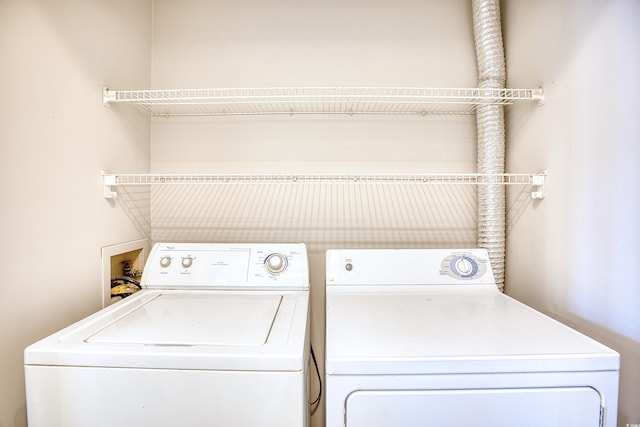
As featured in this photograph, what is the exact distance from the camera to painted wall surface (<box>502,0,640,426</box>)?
872 mm

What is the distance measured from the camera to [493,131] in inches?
53.5

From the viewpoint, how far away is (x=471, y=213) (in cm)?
154

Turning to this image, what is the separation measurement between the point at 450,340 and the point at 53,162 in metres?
1.33

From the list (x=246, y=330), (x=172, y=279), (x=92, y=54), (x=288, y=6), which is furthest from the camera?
(x=288, y=6)

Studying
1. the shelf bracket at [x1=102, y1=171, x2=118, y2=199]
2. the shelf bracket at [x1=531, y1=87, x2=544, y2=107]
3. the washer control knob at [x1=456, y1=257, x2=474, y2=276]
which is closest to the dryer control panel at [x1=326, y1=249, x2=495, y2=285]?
the washer control knob at [x1=456, y1=257, x2=474, y2=276]

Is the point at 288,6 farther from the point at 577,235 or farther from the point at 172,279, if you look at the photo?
the point at 577,235

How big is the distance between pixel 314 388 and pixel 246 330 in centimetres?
89

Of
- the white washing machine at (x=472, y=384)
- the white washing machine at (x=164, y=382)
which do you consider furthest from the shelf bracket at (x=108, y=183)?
the white washing machine at (x=472, y=384)

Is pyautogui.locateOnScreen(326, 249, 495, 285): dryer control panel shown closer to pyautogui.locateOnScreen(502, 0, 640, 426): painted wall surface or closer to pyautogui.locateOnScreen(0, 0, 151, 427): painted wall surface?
pyautogui.locateOnScreen(502, 0, 640, 426): painted wall surface

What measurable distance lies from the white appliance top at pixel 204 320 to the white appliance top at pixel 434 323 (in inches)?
5.5

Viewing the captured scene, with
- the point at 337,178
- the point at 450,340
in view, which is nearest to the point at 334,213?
the point at 337,178

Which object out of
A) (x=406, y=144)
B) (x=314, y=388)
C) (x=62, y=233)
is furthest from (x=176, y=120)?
(x=314, y=388)

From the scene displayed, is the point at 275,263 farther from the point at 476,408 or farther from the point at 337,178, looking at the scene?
the point at 476,408

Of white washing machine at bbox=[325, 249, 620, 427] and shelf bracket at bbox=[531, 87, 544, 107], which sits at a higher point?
shelf bracket at bbox=[531, 87, 544, 107]
